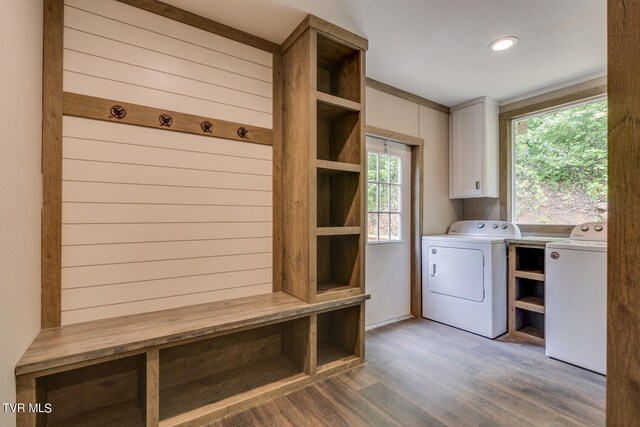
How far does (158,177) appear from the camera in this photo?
5.99 ft

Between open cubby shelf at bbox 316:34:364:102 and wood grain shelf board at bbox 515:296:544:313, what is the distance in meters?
2.33

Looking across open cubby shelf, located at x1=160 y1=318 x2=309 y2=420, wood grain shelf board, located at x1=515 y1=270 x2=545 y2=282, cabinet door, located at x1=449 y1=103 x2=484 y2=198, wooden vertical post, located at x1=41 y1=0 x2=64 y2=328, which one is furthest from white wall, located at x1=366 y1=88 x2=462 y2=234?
wooden vertical post, located at x1=41 y1=0 x2=64 y2=328

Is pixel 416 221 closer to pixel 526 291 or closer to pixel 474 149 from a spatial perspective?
pixel 474 149

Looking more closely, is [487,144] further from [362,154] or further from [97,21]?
[97,21]

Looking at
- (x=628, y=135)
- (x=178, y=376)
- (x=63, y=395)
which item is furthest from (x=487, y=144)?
(x=63, y=395)

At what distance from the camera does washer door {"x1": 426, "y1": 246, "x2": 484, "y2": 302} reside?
2793 millimetres

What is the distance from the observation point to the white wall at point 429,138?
295 centimetres

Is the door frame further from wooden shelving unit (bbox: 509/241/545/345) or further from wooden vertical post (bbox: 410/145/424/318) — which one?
wooden shelving unit (bbox: 509/241/545/345)

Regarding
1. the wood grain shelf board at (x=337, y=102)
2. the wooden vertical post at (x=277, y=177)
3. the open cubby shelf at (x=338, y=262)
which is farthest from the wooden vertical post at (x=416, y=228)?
the wooden vertical post at (x=277, y=177)

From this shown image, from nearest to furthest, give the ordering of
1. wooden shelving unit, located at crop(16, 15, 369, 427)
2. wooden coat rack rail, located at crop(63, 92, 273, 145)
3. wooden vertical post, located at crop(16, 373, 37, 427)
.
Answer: wooden vertical post, located at crop(16, 373, 37, 427) → wooden shelving unit, located at crop(16, 15, 369, 427) → wooden coat rack rail, located at crop(63, 92, 273, 145)

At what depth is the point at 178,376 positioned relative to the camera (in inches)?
73.8

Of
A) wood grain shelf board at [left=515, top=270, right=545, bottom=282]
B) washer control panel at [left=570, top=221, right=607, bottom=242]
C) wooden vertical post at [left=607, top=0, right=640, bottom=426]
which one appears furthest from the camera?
wood grain shelf board at [left=515, top=270, right=545, bottom=282]

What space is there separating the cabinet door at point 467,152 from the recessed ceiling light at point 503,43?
103cm

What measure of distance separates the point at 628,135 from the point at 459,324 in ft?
9.21
